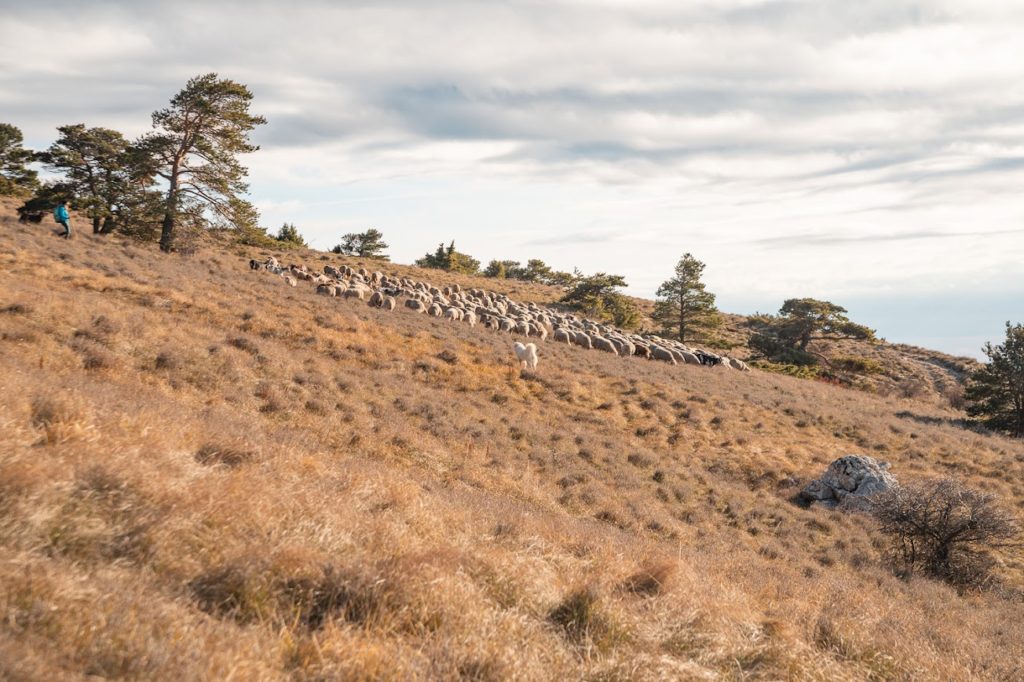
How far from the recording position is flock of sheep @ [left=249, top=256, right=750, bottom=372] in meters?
34.2

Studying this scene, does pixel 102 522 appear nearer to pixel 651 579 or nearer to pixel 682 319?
pixel 651 579

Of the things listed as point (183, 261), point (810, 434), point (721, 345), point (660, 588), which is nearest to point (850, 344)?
point (721, 345)

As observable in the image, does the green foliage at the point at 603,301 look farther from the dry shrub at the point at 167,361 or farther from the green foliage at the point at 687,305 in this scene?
the dry shrub at the point at 167,361

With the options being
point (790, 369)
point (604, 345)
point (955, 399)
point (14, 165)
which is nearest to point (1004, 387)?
point (955, 399)

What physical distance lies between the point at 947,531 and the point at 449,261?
217 feet

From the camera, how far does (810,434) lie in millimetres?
24922

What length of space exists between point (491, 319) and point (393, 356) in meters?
14.7

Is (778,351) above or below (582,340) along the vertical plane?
above

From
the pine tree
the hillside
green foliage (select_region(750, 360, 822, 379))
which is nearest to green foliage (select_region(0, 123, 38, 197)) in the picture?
the pine tree

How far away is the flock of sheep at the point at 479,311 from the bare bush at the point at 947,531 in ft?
77.7

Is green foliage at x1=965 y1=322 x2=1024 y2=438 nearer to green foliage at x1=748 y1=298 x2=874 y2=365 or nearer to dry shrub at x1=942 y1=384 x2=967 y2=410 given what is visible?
dry shrub at x1=942 y1=384 x2=967 y2=410

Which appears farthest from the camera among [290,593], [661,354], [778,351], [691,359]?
[778,351]

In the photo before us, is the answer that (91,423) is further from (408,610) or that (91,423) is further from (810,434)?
(810,434)

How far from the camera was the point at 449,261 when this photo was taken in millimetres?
74625
